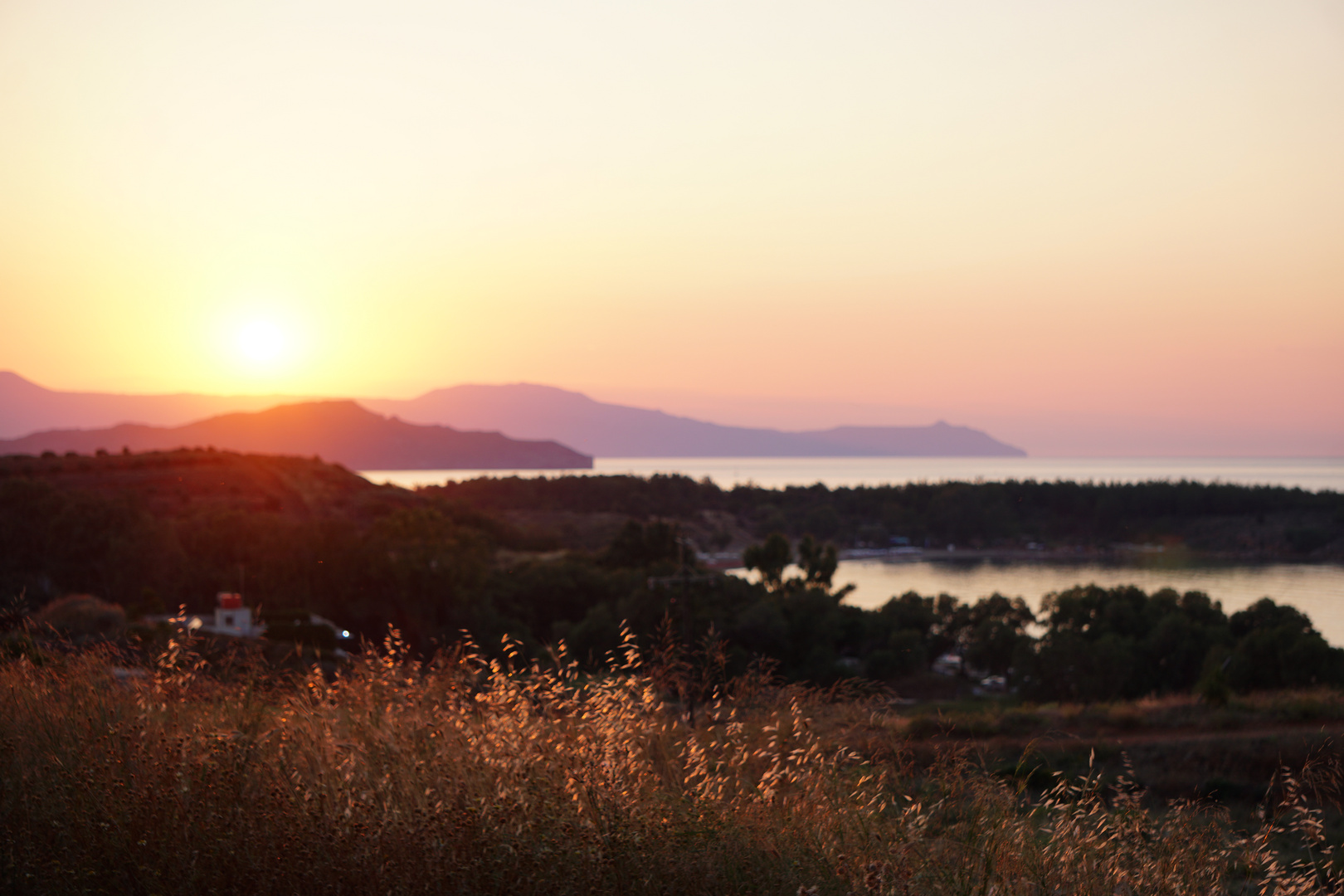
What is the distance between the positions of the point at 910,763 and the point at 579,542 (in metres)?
54.0

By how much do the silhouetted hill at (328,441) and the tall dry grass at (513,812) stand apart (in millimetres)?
55337

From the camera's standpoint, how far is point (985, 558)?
202 ft

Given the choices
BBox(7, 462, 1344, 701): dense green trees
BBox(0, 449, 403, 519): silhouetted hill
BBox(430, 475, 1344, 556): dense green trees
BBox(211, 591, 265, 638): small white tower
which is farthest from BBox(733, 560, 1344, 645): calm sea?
BBox(211, 591, 265, 638): small white tower

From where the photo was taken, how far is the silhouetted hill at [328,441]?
54406 millimetres

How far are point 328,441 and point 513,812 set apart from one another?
71.0 metres

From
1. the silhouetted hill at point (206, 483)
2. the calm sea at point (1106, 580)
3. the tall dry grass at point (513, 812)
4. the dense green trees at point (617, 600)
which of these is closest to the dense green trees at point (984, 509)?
the calm sea at point (1106, 580)

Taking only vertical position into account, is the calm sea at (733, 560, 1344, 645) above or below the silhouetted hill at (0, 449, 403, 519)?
below

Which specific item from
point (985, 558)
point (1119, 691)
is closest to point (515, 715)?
point (1119, 691)

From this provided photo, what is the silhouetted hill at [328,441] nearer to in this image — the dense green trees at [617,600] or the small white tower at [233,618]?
the dense green trees at [617,600]

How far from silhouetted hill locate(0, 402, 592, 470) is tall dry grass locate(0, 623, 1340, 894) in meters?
55.3

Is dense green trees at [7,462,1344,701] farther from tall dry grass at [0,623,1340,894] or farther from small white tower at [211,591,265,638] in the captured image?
tall dry grass at [0,623,1340,894]

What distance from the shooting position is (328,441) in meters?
69.1

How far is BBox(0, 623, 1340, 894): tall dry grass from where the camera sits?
2.75 m

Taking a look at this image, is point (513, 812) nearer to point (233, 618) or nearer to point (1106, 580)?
point (233, 618)
